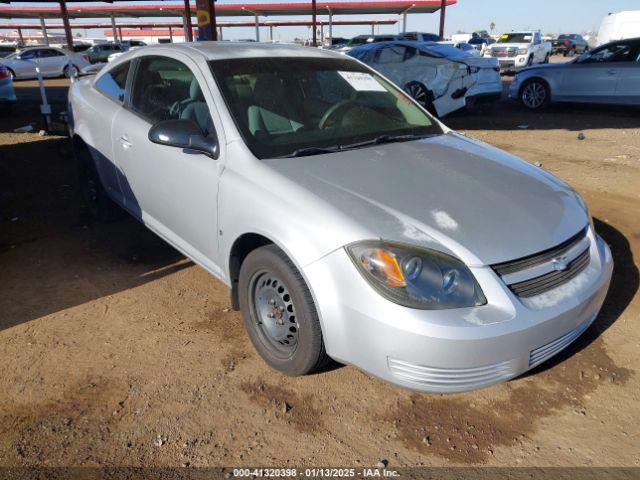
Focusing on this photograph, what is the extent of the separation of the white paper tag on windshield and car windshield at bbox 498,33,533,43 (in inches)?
885

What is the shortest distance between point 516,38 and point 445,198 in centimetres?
2482

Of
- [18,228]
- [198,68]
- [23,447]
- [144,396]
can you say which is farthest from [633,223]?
[18,228]

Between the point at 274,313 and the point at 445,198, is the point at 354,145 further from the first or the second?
the point at 274,313

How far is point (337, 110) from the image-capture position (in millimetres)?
3350

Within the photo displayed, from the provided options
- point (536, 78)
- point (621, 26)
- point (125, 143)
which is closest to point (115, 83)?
point (125, 143)

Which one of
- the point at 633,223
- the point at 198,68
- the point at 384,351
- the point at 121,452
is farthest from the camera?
the point at 633,223

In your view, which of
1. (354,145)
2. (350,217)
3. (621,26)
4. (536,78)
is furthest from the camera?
(621,26)

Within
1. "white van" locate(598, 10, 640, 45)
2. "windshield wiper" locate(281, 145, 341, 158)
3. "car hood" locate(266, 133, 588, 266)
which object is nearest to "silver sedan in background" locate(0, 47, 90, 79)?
"windshield wiper" locate(281, 145, 341, 158)

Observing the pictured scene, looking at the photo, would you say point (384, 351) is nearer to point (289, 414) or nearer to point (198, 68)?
point (289, 414)

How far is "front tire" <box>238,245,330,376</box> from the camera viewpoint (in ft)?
7.91

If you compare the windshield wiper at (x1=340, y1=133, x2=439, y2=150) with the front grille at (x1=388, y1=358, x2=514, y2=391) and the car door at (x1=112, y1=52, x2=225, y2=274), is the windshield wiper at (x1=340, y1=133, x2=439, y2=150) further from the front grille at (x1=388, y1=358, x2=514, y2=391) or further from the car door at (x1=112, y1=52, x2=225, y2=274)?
the front grille at (x1=388, y1=358, x2=514, y2=391)

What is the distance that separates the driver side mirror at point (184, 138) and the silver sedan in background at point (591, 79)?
34.6 feet

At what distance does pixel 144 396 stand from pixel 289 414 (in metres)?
0.77

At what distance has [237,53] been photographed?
339cm
